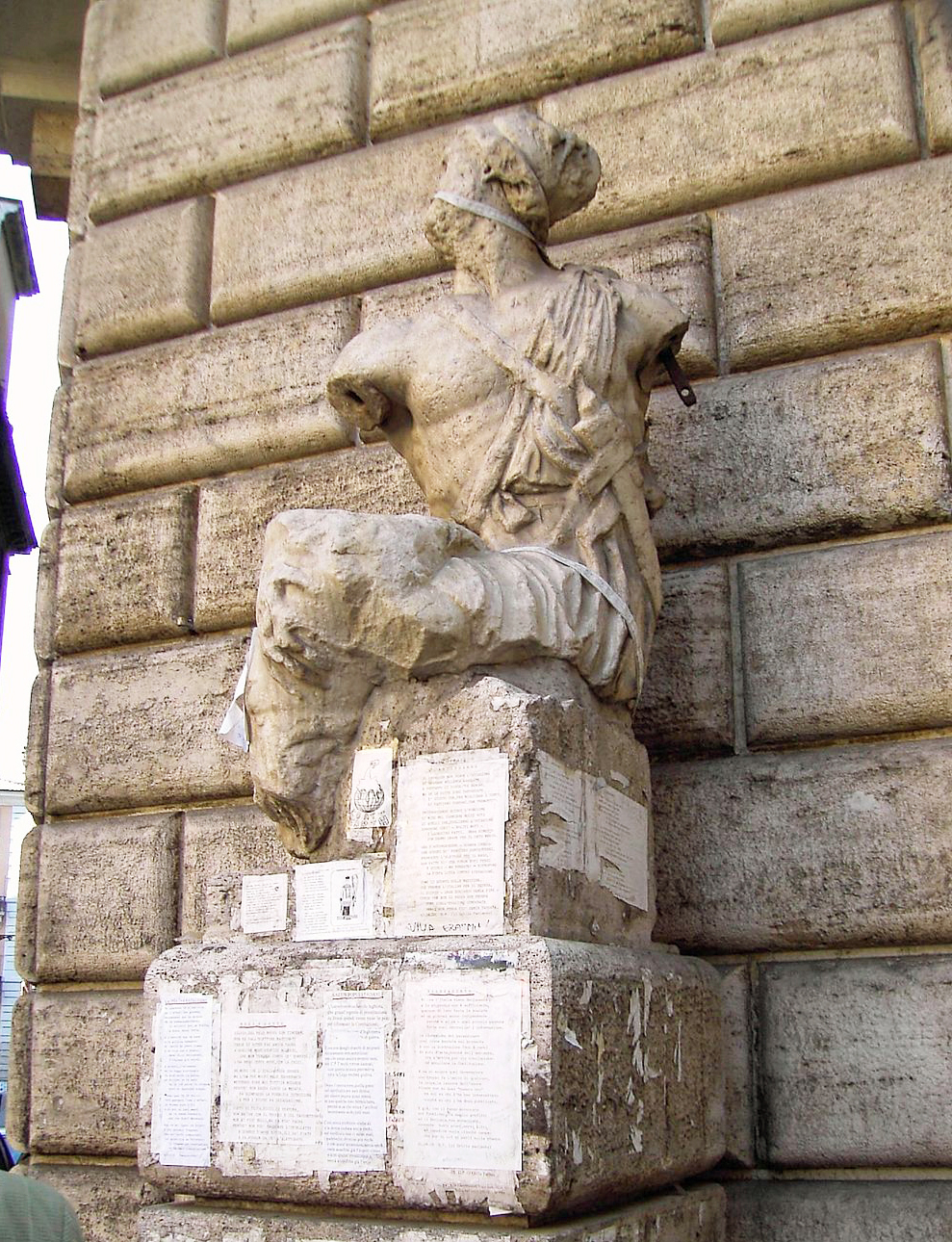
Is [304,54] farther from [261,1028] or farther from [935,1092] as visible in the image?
[935,1092]

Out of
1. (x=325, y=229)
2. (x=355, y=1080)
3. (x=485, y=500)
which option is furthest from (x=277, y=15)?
(x=355, y=1080)

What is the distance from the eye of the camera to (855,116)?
3949mm

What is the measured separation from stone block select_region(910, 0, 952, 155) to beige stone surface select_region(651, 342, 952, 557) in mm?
611

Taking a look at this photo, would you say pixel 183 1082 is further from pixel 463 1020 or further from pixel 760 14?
pixel 760 14

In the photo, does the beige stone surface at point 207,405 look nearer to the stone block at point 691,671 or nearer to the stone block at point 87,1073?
the stone block at point 691,671

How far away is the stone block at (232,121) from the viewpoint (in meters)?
4.82

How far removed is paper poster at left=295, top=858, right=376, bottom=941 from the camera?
277cm

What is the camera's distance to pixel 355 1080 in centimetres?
263

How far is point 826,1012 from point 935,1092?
0.94ft

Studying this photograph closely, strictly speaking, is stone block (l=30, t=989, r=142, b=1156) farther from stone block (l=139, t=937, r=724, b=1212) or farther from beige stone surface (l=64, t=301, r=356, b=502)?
beige stone surface (l=64, t=301, r=356, b=502)

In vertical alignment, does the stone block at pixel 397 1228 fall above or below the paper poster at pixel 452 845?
below

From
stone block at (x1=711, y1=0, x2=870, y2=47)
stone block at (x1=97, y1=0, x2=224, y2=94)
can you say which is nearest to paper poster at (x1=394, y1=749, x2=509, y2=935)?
stone block at (x1=711, y1=0, x2=870, y2=47)

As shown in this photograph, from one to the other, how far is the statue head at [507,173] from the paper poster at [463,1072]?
1733mm

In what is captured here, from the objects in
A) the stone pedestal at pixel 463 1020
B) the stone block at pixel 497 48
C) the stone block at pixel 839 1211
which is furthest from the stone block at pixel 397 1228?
the stone block at pixel 497 48
